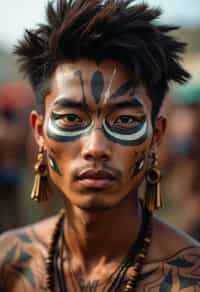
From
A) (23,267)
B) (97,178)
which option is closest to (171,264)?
(97,178)

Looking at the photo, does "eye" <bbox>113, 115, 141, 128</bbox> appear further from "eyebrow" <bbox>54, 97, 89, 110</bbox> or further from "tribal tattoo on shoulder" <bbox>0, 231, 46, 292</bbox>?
"tribal tattoo on shoulder" <bbox>0, 231, 46, 292</bbox>

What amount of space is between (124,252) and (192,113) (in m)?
6.47

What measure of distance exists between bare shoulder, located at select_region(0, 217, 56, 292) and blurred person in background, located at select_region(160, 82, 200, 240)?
4547mm

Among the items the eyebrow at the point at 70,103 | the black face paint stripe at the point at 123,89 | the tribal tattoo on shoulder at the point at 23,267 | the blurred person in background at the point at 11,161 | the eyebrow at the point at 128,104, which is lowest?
the blurred person in background at the point at 11,161

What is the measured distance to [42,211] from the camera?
14.2m

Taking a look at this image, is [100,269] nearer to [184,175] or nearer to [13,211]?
[184,175]

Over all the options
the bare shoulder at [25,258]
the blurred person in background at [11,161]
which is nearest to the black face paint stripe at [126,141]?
the bare shoulder at [25,258]

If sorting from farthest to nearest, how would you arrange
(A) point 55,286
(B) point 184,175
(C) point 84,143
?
(B) point 184,175, (A) point 55,286, (C) point 84,143

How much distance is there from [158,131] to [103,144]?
61 centimetres

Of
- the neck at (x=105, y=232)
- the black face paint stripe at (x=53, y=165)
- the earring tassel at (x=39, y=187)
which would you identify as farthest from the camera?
the earring tassel at (x=39, y=187)

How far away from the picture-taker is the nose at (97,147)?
5602 millimetres

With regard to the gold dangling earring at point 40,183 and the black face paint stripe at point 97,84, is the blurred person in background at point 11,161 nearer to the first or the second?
the gold dangling earring at point 40,183

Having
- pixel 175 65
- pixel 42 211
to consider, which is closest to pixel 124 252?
pixel 175 65

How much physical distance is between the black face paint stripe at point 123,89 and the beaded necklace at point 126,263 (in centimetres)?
84
